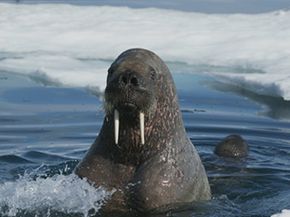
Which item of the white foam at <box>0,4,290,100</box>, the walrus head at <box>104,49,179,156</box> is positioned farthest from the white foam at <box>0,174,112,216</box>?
the white foam at <box>0,4,290,100</box>

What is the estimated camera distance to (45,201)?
212 inches

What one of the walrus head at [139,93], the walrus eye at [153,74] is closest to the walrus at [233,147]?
the walrus head at [139,93]

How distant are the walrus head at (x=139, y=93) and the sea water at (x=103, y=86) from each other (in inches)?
21.9

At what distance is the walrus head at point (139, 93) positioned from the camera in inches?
185

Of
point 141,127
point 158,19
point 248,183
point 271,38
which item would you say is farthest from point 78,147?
point 158,19

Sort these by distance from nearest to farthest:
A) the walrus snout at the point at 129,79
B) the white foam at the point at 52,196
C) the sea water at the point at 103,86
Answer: the walrus snout at the point at 129,79 < the white foam at the point at 52,196 < the sea water at the point at 103,86

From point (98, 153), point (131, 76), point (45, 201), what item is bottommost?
point (45, 201)

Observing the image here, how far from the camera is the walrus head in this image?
15.4ft

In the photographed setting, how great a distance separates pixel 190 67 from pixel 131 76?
719 centimetres

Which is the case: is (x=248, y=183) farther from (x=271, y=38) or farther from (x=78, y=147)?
(x=271, y=38)

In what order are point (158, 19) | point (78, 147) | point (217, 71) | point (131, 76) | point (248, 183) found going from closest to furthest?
point (131, 76) < point (248, 183) < point (78, 147) < point (217, 71) < point (158, 19)

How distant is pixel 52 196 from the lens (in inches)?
213

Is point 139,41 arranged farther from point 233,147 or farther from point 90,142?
point 233,147

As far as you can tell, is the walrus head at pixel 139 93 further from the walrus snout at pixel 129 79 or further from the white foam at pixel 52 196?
the white foam at pixel 52 196
